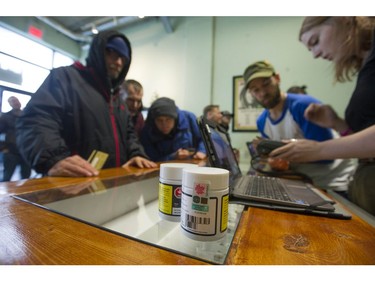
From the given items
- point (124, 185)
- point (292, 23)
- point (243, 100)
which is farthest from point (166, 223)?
point (292, 23)

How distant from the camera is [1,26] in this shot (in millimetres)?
427

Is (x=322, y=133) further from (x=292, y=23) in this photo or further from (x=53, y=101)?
(x=292, y=23)

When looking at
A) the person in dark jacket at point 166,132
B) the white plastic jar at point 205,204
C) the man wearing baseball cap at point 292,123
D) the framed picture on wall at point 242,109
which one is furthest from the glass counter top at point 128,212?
the framed picture on wall at point 242,109

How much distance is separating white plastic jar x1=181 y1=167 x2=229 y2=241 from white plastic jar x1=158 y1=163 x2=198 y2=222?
2.1 inches

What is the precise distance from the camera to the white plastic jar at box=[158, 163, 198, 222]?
0.97 ft

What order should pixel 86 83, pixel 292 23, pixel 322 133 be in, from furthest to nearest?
pixel 292 23, pixel 322 133, pixel 86 83

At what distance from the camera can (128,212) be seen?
407 millimetres

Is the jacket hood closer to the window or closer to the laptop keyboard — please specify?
the window

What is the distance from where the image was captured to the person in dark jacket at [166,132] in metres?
1.30

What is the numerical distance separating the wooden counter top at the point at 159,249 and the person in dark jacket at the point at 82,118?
14.2 inches

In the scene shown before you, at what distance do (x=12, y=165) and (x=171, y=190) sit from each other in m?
0.52

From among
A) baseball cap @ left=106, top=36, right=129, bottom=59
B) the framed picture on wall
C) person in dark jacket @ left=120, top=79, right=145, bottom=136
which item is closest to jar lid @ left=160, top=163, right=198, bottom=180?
baseball cap @ left=106, top=36, right=129, bottom=59

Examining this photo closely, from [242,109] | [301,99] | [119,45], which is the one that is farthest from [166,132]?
[242,109]
